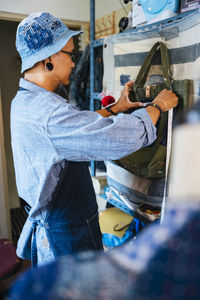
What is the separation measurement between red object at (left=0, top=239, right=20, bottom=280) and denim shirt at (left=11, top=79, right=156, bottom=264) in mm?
1082

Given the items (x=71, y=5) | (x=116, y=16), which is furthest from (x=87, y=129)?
(x=71, y=5)

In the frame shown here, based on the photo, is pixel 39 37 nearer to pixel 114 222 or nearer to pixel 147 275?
pixel 147 275

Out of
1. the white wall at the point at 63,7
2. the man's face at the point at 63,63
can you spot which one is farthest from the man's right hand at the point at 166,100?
the white wall at the point at 63,7

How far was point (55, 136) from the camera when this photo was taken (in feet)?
2.52

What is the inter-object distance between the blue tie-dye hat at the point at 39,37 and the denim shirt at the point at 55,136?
0.10 m

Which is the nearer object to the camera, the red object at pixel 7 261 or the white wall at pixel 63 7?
the red object at pixel 7 261

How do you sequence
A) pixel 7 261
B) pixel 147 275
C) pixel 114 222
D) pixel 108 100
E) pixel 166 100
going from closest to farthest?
pixel 147 275, pixel 166 100, pixel 108 100, pixel 114 222, pixel 7 261

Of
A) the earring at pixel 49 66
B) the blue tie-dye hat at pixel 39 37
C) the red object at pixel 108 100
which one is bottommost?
the red object at pixel 108 100

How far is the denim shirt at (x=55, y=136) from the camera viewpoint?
2.48 feet

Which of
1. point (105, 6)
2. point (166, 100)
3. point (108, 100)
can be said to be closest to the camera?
point (166, 100)

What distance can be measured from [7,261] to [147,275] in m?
1.92

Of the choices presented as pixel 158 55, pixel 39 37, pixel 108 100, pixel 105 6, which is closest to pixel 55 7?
pixel 105 6

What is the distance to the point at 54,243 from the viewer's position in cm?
96

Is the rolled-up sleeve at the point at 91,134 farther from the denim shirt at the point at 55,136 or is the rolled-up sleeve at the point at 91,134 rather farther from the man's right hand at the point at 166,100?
the man's right hand at the point at 166,100
